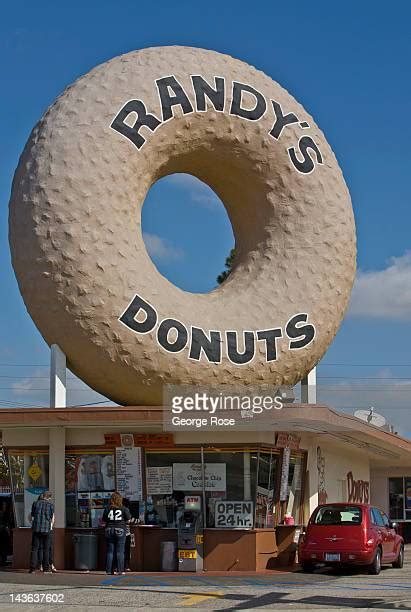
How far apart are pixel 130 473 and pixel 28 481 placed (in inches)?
76.8

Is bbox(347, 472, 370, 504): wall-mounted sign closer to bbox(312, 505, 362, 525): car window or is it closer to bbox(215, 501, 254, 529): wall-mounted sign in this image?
bbox(312, 505, 362, 525): car window

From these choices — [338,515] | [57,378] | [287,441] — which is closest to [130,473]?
[57,378]

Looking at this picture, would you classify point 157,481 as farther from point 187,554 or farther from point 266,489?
point 266,489

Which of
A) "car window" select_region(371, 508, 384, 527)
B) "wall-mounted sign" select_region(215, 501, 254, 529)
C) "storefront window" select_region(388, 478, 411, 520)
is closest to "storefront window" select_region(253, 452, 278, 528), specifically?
"wall-mounted sign" select_region(215, 501, 254, 529)

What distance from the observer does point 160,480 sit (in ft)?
61.4

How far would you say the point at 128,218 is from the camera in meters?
18.5

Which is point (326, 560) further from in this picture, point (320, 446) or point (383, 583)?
point (320, 446)

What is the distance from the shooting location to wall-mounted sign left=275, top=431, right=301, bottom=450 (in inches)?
749

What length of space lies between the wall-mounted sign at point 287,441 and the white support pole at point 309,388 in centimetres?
83

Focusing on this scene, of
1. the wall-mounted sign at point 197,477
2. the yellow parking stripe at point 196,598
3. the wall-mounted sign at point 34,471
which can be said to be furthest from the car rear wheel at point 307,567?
the wall-mounted sign at point 34,471

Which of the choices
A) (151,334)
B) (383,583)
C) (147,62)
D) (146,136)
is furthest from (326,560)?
(147,62)

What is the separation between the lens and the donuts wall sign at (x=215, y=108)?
18703mm

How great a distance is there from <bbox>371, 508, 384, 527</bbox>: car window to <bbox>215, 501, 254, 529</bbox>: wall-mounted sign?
7.64 feet

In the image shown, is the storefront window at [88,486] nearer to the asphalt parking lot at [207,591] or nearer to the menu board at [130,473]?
the menu board at [130,473]
